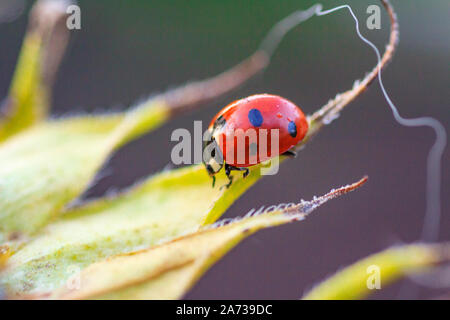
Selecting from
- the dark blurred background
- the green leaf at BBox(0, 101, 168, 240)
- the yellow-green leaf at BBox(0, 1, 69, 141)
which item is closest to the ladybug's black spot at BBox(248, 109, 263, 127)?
the green leaf at BBox(0, 101, 168, 240)

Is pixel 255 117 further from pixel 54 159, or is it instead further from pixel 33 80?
pixel 33 80

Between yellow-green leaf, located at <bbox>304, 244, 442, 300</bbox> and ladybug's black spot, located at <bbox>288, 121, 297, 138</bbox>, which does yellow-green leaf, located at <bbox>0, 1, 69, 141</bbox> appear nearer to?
ladybug's black spot, located at <bbox>288, 121, 297, 138</bbox>

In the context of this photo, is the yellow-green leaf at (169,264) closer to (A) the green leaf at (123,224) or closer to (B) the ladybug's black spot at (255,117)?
(A) the green leaf at (123,224)

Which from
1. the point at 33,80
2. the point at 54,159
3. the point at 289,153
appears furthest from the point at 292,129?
the point at 33,80

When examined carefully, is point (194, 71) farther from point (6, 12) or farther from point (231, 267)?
point (6, 12)

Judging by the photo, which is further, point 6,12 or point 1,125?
point 6,12
